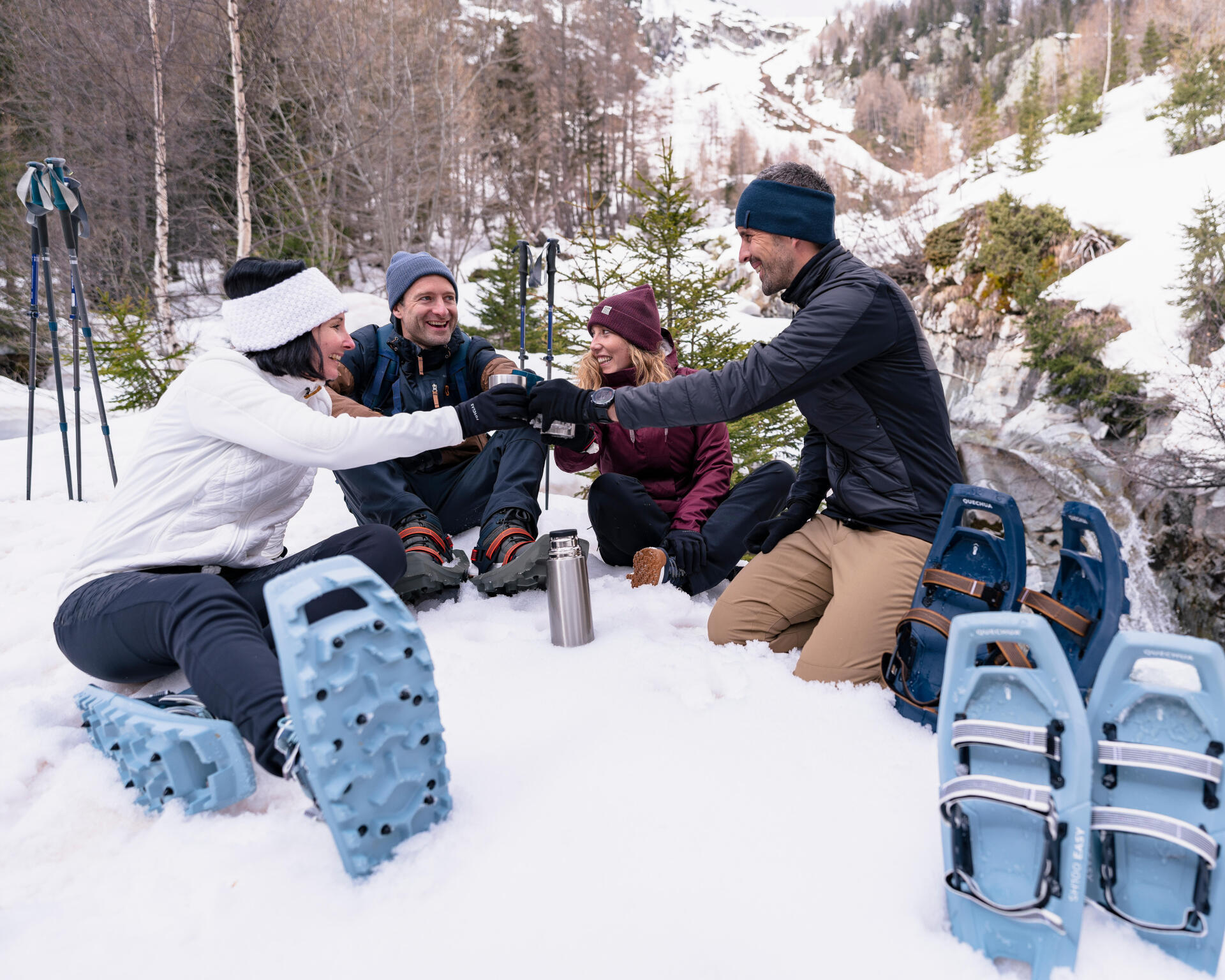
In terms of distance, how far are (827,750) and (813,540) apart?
37.4 inches

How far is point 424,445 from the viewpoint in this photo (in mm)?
2369

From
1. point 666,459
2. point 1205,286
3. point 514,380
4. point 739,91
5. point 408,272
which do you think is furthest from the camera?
point 739,91

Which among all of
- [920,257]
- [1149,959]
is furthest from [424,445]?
[920,257]

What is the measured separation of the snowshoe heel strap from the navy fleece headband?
4.20 feet

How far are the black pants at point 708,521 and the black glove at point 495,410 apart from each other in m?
0.64

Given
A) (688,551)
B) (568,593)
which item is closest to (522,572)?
(568,593)

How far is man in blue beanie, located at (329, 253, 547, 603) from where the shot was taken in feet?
10.2

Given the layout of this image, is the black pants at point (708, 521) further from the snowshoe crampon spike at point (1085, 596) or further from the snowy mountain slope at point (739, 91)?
the snowy mountain slope at point (739, 91)

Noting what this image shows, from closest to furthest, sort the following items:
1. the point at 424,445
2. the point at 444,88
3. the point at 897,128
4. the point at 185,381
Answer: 1. the point at 185,381
2. the point at 424,445
3. the point at 444,88
4. the point at 897,128

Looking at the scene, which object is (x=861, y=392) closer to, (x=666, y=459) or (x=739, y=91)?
(x=666, y=459)

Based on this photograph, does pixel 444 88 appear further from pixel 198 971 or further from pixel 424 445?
pixel 198 971

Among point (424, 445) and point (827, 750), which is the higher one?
point (424, 445)

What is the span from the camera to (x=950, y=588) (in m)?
2.03

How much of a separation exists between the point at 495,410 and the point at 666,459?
1171 mm
